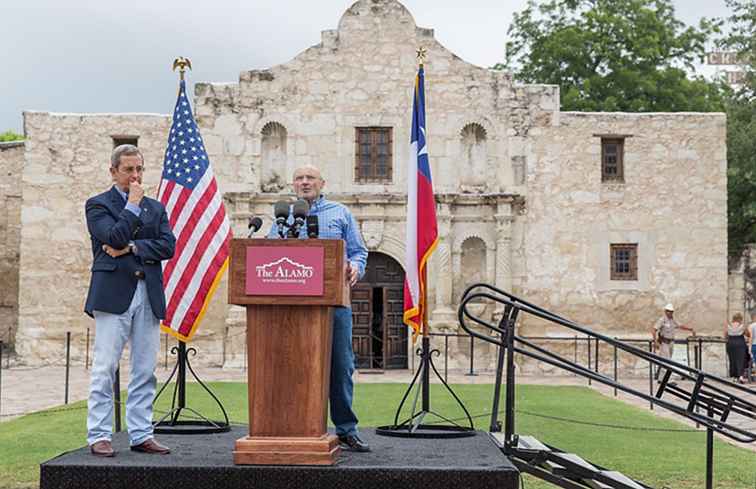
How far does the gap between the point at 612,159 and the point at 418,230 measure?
14.0 meters

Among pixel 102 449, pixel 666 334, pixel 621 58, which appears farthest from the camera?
pixel 621 58

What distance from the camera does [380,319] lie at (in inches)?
879

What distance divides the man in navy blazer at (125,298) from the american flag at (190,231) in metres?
2.77

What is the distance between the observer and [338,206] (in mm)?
7285

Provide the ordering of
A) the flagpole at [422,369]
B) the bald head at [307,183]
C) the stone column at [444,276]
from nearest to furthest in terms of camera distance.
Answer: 1. the bald head at [307,183]
2. the flagpole at [422,369]
3. the stone column at [444,276]

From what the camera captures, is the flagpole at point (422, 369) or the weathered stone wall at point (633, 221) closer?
the flagpole at point (422, 369)

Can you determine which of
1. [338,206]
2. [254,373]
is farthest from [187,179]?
[254,373]

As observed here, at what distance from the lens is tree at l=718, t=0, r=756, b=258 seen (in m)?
25.6

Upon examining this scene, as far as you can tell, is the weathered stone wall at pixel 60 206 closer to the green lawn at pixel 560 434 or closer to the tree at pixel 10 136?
the green lawn at pixel 560 434

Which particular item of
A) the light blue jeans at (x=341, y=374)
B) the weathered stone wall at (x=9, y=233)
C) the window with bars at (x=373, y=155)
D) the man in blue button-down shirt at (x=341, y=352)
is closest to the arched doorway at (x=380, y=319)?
the window with bars at (x=373, y=155)

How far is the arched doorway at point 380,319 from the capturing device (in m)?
22.1

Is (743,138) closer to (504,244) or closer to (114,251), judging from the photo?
(504,244)

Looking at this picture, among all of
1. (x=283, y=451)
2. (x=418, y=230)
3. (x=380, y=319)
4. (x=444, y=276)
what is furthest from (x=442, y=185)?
(x=283, y=451)

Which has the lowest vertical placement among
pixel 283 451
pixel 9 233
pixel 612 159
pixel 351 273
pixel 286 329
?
pixel 283 451
